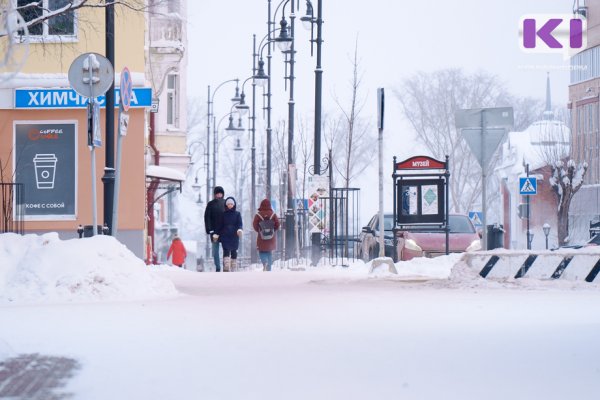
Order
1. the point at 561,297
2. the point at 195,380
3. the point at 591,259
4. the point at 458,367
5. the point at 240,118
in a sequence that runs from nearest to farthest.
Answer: the point at 195,380
the point at 458,367
the point at 561,297
the point at 591,259
the point at 240,118

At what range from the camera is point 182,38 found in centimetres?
4369

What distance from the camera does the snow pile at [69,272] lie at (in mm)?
14914

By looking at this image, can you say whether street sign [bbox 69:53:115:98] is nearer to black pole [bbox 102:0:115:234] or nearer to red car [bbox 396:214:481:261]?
black pole [bbox 102:0:115:234]

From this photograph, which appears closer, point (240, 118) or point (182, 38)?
point (182, 38)

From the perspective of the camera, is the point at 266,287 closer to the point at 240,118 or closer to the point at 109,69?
the point at 109,69

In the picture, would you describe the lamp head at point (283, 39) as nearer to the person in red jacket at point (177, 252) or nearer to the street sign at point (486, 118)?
the person in red jacket at point (177, 252)

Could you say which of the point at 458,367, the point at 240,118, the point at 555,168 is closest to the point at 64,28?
the point at 458,367

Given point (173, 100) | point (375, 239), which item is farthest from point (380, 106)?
point (173, 100)

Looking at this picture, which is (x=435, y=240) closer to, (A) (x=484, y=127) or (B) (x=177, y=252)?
(A) (x=484, y=127)

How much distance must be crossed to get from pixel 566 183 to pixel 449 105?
2256cm

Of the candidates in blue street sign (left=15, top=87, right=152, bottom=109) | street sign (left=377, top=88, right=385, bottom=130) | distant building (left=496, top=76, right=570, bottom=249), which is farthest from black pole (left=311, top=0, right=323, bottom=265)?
distant building (left=496, top=76, right=570, bottom=249)

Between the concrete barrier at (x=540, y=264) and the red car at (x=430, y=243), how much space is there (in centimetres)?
888

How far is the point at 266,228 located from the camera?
28.4 metres

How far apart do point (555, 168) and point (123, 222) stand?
34.3 meters
